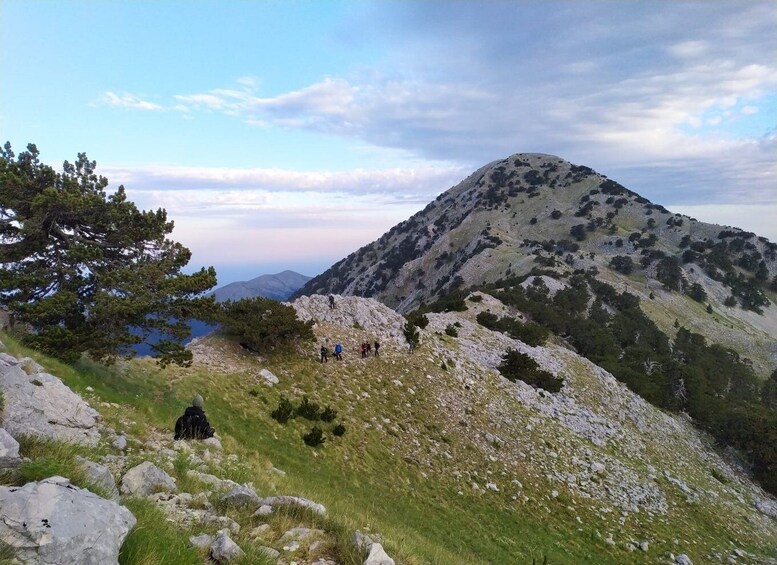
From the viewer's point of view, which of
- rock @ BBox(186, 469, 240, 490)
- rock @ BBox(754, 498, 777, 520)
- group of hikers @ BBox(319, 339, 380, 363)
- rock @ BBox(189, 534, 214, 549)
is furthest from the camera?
rock @ BBox(754, 498, 777, 520)

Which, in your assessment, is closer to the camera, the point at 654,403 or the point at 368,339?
the point at 368,339

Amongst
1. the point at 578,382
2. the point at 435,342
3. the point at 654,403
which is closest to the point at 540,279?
the point at 654,403

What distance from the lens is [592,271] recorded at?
82.8 m

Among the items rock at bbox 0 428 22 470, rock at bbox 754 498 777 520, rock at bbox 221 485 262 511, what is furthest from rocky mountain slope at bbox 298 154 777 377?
rock at bbox 0 428 22 470

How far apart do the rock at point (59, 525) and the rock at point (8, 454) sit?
0.81 m

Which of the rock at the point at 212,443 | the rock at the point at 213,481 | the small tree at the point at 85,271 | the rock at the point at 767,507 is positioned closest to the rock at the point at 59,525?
the rock at the point at 213,481

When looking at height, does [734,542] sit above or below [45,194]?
below

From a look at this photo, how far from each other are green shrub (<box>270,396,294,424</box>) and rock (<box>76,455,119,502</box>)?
14031 millimetres

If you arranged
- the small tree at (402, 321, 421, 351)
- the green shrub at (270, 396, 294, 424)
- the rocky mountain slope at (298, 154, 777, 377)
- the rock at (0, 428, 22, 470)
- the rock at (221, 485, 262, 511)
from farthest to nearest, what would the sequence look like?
the rocky mountain slope at (298, 154, 777, 377) < the small tree at (402, 321, 421, 351) < the green shrub at (270, 396, 294, 424) < the rock at (221, 485, 262, 511) < the rock at (0, 428, 22, 470)

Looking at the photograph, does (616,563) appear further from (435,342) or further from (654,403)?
(654,403)

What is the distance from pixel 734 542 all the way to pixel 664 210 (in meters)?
118

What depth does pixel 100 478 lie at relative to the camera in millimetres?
5926

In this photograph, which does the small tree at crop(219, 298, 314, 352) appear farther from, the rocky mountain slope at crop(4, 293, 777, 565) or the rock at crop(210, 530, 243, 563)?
the rock at crop(210, 530, 243, 563)

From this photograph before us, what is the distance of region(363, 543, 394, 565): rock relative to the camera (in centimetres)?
600
